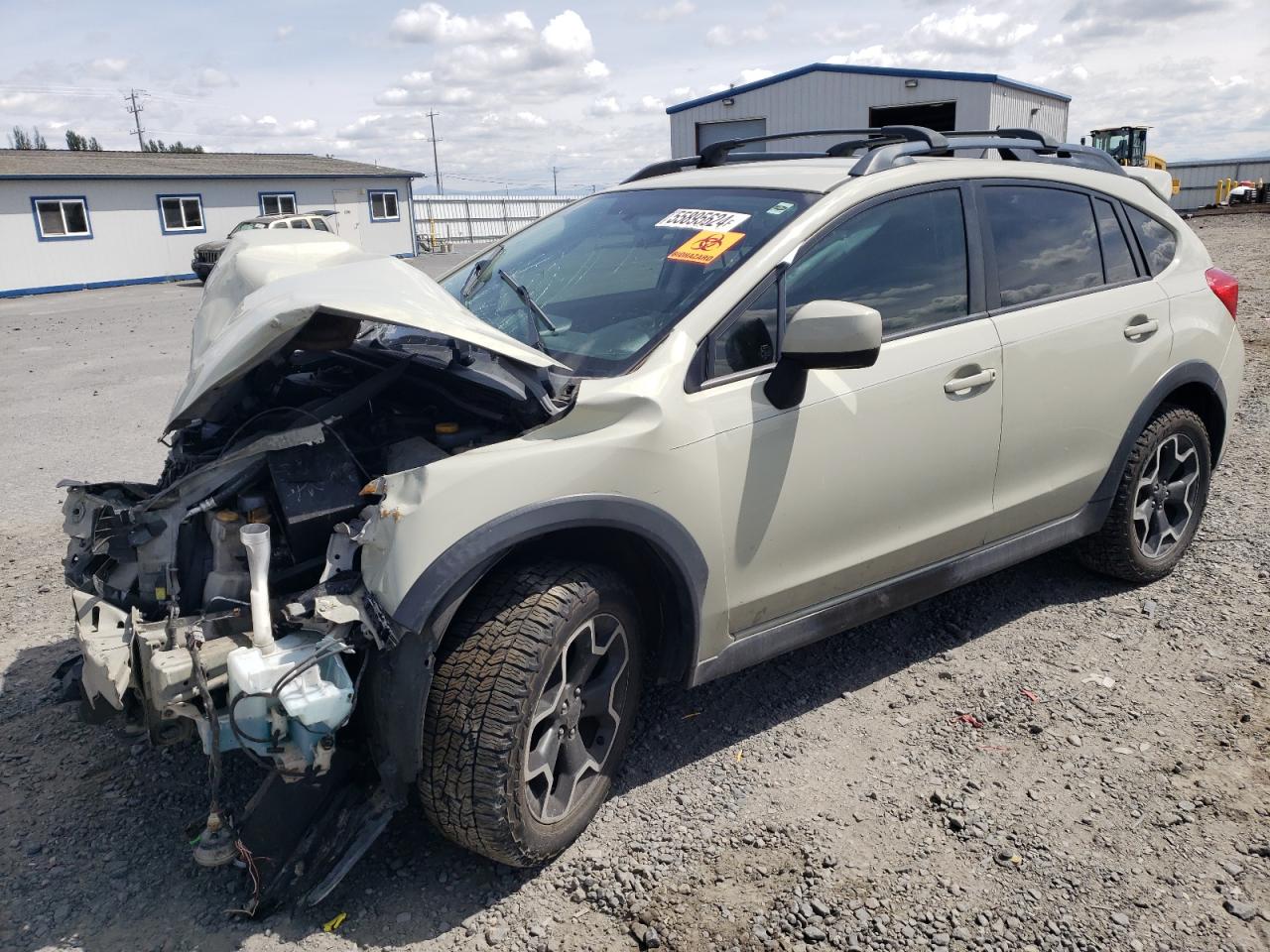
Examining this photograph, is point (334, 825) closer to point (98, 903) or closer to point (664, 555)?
point (98, 903)

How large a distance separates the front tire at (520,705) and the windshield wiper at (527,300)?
1.00 m

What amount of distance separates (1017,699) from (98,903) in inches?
123

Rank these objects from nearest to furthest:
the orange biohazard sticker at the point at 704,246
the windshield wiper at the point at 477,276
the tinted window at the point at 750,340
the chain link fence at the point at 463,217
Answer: the tinted window at the point at 750,340, the orange biohazard sticker at the point at 704,246, the windshield wiper at the point at 477,276, the chain link fence at the point at 463,217

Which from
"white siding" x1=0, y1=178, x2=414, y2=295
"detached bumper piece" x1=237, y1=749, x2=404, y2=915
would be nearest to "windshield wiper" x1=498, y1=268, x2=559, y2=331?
"detached bumper piece" x1=237, y1=749, x2=404, y2=915

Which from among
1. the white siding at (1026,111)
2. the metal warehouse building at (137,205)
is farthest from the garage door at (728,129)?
the metal warehouse building at (137,205)

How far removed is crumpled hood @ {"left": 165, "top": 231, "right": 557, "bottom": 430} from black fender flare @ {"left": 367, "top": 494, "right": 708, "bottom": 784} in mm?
441

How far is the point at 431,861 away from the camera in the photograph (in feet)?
9.10

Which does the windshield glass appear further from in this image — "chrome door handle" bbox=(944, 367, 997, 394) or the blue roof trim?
the blue roof trim

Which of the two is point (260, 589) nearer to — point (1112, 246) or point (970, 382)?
point (970, 382)

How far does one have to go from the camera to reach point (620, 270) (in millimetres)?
3385

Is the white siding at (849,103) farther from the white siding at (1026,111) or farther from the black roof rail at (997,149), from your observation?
the black roof rail at (997,149)

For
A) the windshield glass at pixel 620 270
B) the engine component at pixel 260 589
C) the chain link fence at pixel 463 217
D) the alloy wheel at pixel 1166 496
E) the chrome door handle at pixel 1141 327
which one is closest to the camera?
the engine component at pixel 260 589

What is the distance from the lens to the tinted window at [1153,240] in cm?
420

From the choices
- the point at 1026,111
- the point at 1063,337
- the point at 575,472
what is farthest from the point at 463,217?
the point at 575,472
